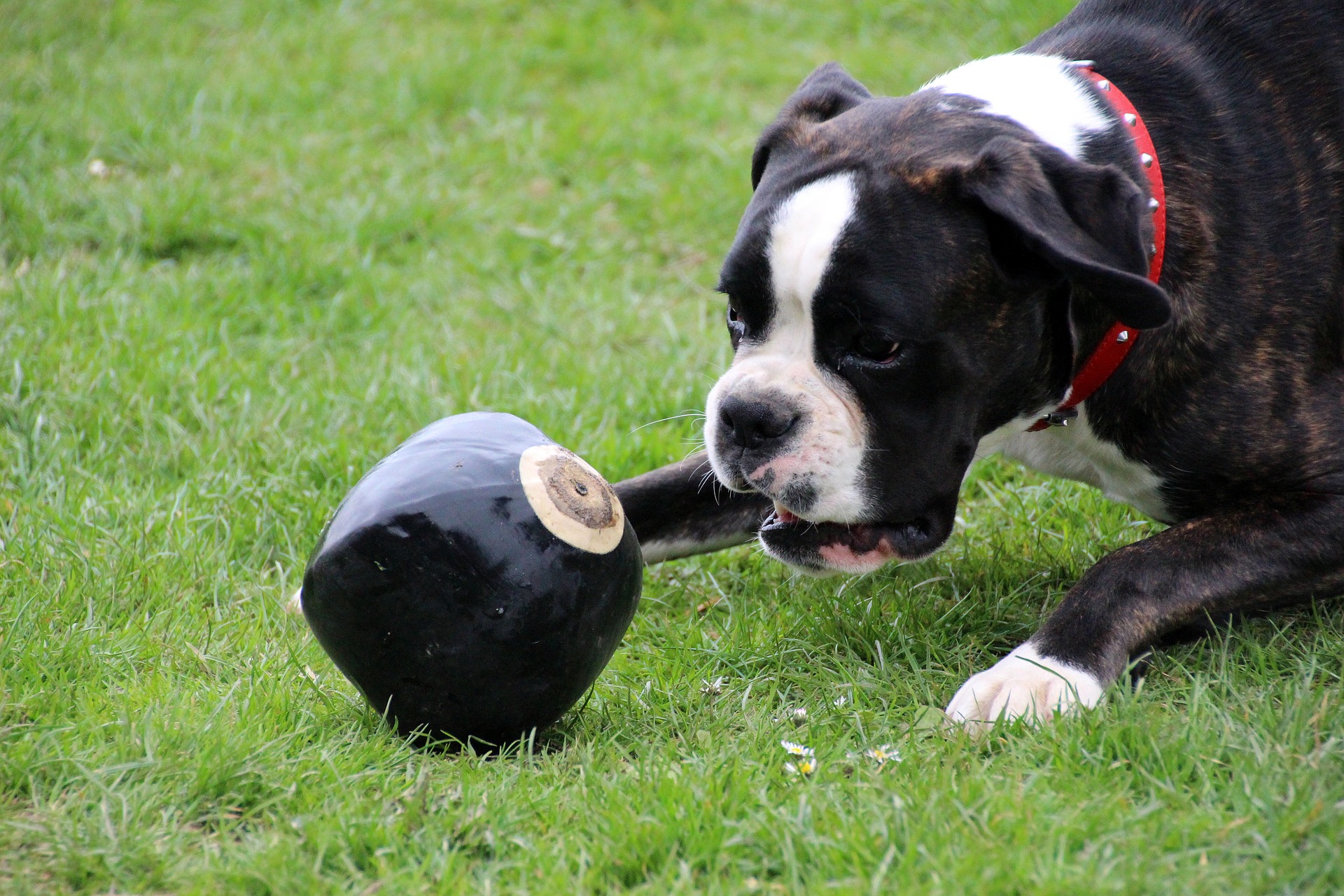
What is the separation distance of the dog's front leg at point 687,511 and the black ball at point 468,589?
813mm

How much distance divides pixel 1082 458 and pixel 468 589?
4.93 feet

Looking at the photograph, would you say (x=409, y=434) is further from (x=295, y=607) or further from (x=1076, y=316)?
(x=1076, y=316)

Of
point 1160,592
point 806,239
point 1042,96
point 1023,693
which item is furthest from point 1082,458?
point 806,239

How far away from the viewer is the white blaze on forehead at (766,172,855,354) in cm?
275

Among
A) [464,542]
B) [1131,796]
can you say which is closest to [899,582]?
[1131,796]

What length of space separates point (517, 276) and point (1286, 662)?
3.36 meters

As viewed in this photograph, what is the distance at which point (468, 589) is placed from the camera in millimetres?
2588

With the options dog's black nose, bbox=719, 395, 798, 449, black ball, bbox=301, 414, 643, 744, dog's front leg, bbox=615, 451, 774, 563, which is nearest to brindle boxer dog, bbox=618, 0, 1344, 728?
dog's black nose, bbox=719, 395, 798, 449

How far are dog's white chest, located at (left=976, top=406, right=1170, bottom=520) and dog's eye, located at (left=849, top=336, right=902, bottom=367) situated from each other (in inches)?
16.0

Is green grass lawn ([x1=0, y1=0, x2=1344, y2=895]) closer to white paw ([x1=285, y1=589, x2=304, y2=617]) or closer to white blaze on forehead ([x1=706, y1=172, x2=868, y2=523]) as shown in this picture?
white paw ([x1=285, y1=589, x2=304, y2=617])

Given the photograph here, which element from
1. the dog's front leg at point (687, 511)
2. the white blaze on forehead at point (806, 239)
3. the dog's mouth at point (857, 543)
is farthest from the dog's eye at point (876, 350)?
the dog's front leg at point (687, 511)

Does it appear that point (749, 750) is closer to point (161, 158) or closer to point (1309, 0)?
point (1309, 0)

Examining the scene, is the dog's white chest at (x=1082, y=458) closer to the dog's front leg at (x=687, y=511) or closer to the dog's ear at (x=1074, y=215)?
the dog's ear at (x=1074, y=215)

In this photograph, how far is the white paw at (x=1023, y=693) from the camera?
2.72 m
